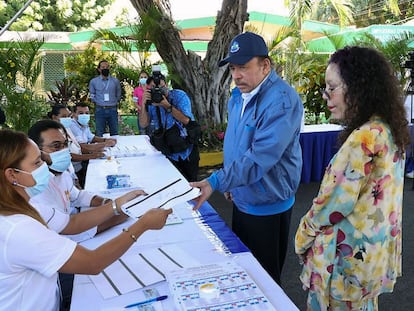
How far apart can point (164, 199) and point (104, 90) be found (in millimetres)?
5957

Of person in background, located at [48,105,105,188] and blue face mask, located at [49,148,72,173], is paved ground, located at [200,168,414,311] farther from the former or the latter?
blue face mask, located at [49,148,72,173]

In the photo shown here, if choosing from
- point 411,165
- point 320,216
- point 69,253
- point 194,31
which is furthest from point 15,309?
point 194,31

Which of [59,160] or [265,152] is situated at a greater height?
[265,152]

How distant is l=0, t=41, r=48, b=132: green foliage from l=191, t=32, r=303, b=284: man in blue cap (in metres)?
4.28

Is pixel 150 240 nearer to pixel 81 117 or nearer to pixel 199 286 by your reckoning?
pixel 199 286

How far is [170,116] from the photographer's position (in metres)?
3.14

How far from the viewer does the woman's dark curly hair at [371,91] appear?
1241 mm

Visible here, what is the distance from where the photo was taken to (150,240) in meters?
1.64

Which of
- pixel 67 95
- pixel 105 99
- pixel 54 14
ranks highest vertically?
pixel 54 14

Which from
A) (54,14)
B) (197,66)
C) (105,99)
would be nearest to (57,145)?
(197,66)

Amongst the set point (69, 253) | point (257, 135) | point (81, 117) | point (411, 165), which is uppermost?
point (257, 135)

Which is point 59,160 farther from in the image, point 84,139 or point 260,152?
point 84,139

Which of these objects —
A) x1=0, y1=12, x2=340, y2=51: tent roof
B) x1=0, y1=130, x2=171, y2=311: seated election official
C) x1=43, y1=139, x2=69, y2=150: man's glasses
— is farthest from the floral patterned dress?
x1=0, y1=12, x2=340, y2=51: tent roof

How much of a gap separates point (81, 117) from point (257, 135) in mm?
2819
